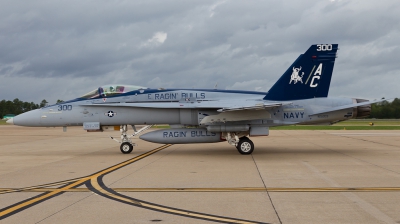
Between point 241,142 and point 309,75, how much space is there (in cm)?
370

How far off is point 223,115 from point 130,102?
3858 millimetres

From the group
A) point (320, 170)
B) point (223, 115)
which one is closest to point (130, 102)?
point (223, 115)

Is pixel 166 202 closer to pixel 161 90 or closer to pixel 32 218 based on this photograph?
pixel 32 218

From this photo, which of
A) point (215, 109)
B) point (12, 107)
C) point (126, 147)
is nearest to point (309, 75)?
point (215, 109)

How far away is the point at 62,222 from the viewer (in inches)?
237

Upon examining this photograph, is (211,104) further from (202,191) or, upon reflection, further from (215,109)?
(202,191)

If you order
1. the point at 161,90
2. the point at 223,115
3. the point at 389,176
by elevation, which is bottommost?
the point at 389,176

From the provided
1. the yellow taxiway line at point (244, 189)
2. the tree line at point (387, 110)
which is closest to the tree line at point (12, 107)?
the tree line at point (387, 110)

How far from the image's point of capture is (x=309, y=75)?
16.2 metres

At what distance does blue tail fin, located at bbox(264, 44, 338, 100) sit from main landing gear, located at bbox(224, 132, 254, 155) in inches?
80.3

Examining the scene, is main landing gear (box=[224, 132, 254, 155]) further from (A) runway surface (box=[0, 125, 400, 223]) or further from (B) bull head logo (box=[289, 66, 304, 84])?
(B) bull head logo (box=[289, 66, 304, 84])

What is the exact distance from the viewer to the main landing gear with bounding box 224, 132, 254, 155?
1619 cm

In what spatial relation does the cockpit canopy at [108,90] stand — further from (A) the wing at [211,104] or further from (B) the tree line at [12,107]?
(B) the tree line at [12,107]

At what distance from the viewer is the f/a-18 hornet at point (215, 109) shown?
52.7 ft
